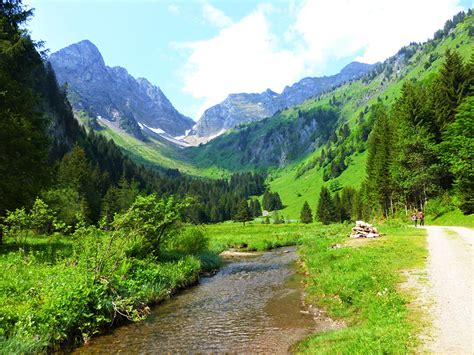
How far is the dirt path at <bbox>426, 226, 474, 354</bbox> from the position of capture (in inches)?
384

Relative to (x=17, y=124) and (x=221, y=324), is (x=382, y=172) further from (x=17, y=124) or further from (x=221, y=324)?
(x=17, y=124)

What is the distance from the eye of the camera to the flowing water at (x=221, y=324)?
14.4m

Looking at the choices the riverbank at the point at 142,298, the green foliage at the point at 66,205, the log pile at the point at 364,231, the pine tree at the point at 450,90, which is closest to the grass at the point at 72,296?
the riverbank at the point at 142,298

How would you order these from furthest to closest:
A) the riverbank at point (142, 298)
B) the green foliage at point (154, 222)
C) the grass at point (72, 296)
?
the green foliage at point (154, 222) < the grass at point (72, 296) < the riverbank at point (142, 298)

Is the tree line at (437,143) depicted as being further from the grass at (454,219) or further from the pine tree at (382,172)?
the grass at (454,219)

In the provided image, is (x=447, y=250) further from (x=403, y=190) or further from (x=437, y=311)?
(x=403, y=190)

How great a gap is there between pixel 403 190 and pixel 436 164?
39.8 feet

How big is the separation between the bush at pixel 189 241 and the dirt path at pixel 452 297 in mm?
21824

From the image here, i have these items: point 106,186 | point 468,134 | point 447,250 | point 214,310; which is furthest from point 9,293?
point 106,186

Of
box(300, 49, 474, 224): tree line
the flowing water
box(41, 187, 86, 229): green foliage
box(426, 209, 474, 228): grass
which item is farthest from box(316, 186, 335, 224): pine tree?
the flowing water

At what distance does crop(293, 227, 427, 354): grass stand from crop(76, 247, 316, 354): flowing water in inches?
62.1

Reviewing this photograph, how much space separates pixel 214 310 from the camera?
19734 millimetres

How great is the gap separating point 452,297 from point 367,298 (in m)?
3.64

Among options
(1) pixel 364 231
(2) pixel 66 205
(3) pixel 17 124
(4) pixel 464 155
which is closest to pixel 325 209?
(4) pixel 464 155
